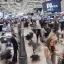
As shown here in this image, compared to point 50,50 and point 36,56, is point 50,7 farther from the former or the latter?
point 50,50

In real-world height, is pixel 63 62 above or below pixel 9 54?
above

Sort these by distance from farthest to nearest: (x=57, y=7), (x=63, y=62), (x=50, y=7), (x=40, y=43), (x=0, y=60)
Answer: (x=50, y=7), (x=57, y=7), (x=40, y=43), (x=0, y=60), (x=63, y=62)

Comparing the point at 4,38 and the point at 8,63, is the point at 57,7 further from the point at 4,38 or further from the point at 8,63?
the point at 8,63

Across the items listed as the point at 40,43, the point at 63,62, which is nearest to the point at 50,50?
the point at 63,62

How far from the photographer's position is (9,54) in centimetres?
1342

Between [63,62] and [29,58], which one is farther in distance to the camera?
[29,58]

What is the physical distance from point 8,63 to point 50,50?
3827mm

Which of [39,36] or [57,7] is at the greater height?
[57,7]

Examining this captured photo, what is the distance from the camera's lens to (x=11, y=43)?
13.2 meters

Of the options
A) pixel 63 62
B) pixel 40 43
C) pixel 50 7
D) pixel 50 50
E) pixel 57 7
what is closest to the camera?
pixel 63 62

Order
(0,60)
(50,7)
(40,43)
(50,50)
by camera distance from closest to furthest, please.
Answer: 1. (50,50)
2. (0,60)
3. (40,43)
4. (50,7)

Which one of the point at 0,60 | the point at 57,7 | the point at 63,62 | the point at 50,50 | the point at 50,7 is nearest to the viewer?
the point at 63,62

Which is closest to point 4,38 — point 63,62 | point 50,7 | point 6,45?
point 6,45

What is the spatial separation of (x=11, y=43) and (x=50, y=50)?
3983 millimetres
